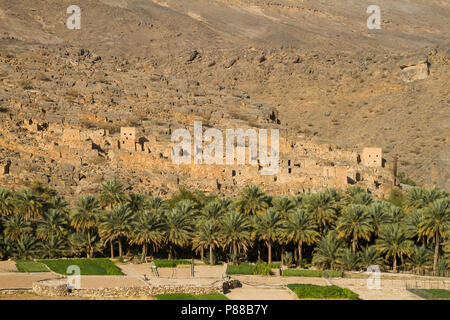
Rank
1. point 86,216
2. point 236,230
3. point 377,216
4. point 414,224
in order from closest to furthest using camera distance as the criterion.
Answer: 1. point 236,230
2. point 414,224
3. point 86,216
4. point 377,216

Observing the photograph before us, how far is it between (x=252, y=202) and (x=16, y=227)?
12.8 meters

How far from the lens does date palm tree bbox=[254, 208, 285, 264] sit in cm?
4431

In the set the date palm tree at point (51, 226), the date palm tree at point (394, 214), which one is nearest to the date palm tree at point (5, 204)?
the date palm tree at point (51, 226)

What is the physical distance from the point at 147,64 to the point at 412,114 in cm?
4473

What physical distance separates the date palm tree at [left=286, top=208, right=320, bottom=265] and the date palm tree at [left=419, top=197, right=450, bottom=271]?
555 centimetres

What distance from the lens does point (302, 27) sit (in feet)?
557

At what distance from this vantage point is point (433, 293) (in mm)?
38344

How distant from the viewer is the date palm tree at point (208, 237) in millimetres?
43969

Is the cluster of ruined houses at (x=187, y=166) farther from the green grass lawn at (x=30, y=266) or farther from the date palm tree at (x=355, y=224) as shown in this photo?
the green grass lawn at (x=30, y=266)

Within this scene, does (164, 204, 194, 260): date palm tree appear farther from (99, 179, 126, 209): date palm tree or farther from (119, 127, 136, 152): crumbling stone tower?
(119, 127, 136, 152): crumbling stone tower

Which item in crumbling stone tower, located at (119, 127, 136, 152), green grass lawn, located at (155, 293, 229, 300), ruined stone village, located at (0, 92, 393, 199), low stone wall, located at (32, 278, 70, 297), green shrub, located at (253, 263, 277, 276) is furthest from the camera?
crumbling stone tower, located at (119, 127, 136, 152)

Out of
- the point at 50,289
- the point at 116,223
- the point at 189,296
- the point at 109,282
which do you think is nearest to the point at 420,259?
the point at 189,296

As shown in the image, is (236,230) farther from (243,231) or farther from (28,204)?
(28,204)

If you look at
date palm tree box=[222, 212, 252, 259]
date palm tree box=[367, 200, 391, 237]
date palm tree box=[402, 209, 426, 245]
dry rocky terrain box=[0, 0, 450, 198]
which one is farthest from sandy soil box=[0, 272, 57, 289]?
date palm tree box=[402, 209, 426, 245]
